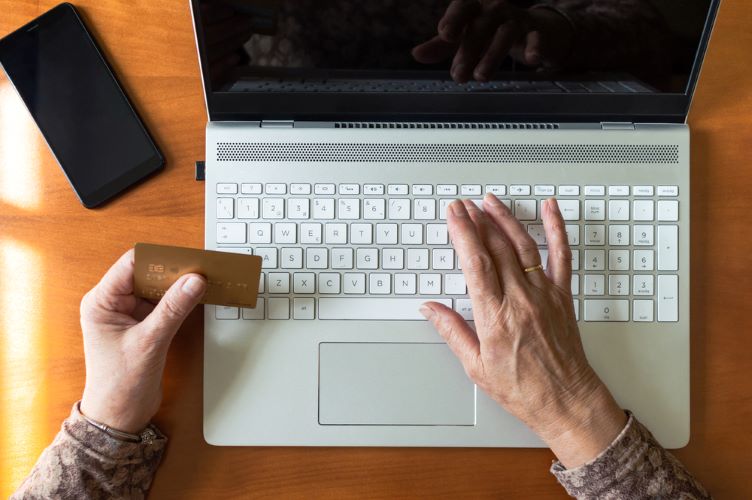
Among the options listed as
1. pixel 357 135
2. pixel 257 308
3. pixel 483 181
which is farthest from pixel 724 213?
pixel 257 308

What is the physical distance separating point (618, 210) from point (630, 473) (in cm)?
35

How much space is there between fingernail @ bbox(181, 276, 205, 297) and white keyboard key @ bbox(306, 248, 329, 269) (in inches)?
6.0

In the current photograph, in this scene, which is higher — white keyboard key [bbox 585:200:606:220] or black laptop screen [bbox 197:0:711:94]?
black laptop screen [bbox 197:0:711:94]

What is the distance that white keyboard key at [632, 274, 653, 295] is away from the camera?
803 mm

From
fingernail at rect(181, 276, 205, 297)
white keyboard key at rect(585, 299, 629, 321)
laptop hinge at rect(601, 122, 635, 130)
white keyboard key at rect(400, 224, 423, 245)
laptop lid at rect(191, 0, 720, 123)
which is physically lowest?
white keyboard key at rect(585, 299, 629, 321)

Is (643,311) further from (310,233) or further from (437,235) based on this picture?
(310,233)

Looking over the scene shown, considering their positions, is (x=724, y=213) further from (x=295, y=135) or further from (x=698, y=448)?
(x=295, y=135)

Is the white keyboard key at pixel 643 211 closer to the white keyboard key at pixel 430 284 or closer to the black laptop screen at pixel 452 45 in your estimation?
the black laptop screen at pixel 452 45

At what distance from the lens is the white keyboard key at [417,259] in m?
0.80

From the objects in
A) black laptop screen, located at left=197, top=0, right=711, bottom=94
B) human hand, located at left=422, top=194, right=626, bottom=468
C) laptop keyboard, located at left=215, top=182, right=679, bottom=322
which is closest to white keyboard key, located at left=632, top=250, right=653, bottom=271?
laptop keyboard, located at left=215, top=182, right=679, bottom=322

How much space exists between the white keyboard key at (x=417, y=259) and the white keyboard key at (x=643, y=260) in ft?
0.97

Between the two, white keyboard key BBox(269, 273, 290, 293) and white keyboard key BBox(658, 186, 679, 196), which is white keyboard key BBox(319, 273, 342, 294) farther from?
white keyboard key BBox(658, 186, 679, 196)

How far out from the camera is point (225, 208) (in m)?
0.81

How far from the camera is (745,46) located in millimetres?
875
